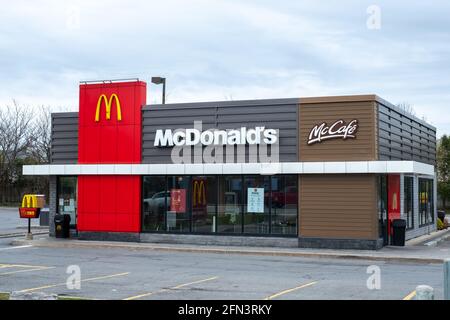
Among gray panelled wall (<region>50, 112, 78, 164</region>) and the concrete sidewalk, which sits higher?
gray panelled wall (<region>50, 112, 78, 164</region>)

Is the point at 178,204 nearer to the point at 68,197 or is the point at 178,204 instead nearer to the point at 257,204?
the point at 257,204

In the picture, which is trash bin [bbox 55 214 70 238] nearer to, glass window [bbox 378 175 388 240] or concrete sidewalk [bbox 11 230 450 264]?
concrete sidewalk [bbox 11 230 450 264]

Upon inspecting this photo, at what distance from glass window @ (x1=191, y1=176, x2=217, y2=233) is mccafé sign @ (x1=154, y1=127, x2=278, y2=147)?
141 cm

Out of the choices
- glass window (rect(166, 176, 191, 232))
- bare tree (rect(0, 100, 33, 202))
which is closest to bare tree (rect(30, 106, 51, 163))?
bare tree (rect(0, 100, 33, 202))

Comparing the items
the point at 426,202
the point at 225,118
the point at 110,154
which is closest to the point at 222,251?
the point at 225,118

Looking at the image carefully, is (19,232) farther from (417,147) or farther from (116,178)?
(417,147)

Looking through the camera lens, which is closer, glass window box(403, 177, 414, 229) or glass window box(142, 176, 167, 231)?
glass window box(142, 176, 167, 231)

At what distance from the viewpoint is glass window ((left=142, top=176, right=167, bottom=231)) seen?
24422mm

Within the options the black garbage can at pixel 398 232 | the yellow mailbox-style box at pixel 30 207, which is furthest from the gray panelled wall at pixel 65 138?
the black garbage can at pixel 398 232

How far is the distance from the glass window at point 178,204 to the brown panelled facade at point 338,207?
14.7ft

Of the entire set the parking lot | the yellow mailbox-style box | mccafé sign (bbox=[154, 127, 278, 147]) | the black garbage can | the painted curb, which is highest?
mccafé sign (bbox=[154, 127, 278, 147])

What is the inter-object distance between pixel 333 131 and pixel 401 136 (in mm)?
4550

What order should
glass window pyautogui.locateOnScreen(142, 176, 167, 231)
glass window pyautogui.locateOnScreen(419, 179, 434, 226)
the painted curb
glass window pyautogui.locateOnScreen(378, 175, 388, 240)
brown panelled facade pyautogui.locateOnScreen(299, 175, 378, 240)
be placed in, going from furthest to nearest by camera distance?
glass window pyautogui.locateOnScreen(419, 179, 434, 226) < glass window pyautogui.locateOnScreen(142, 176, 167, 231) < glass window pyautogui.locateOnScreen(378, 175, 388, 240) < brown panelled facade pyautogui.locateOnScreen(299, 175, 378, 240) < the painted curb
